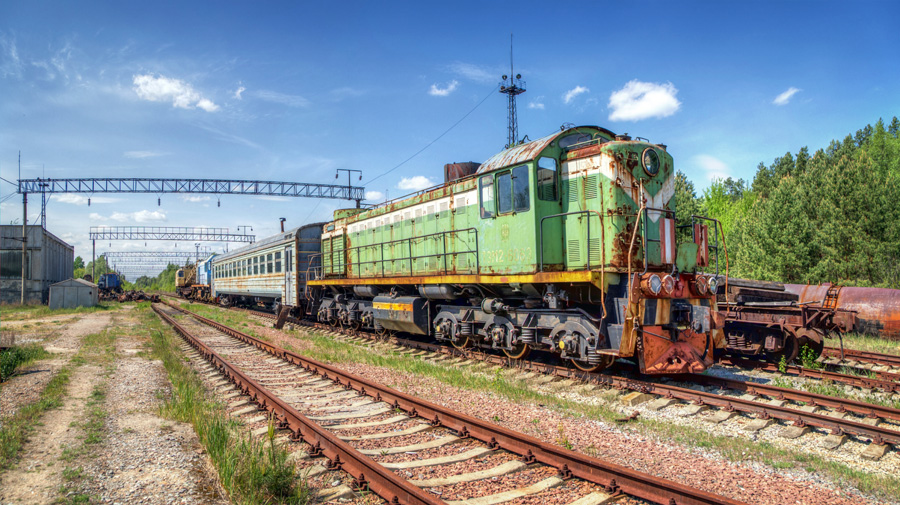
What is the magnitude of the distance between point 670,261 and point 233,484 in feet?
23.0

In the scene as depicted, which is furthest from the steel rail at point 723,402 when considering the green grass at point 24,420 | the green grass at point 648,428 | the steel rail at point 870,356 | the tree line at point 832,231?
the tree line at point 832,231

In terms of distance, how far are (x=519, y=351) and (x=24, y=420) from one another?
7310 millimetres

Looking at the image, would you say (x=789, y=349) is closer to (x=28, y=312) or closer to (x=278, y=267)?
(x=278, y=267)

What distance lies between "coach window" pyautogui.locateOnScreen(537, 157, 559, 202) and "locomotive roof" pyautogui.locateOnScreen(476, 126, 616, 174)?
20 centimetres

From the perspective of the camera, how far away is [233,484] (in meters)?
4.12

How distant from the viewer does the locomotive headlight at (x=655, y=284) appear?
7.46 m

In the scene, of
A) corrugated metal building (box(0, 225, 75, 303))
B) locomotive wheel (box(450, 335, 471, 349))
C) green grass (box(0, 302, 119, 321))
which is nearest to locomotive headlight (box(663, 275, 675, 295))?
locomotive wheel (box(450, 335, 471, 349))

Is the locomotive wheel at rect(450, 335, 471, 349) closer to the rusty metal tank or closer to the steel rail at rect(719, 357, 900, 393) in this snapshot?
the steel rail at rect(719, 357, 900, 393)

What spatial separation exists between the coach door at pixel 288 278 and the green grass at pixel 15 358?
7.55 m

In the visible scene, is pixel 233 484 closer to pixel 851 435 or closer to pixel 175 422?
pixel 175 422

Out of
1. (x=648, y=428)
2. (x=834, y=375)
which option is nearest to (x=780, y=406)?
(x=648, y=428)

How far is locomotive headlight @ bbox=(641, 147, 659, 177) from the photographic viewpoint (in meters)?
8.26

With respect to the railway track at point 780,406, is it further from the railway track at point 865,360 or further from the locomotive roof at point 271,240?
the locomotive roof at point 271,240

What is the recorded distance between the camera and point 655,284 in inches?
295
